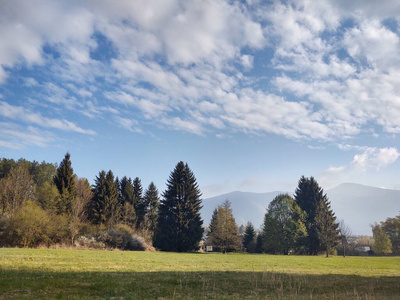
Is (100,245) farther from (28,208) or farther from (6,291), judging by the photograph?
(6,291)

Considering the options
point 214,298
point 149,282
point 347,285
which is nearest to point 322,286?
point 347,285

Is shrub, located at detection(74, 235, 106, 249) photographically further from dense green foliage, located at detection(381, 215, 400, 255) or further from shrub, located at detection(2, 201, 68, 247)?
dense green foliage, located at detection(381, 215, 400, 255)

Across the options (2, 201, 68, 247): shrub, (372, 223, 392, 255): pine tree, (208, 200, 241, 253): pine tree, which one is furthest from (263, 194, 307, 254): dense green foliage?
(2, 201, 68, 247): shrub

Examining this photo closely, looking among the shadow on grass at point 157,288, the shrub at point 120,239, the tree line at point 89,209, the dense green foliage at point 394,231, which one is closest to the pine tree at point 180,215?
the tree line at point 89,209

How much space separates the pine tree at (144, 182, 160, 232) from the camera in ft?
226

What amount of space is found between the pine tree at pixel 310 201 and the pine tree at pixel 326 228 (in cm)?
143

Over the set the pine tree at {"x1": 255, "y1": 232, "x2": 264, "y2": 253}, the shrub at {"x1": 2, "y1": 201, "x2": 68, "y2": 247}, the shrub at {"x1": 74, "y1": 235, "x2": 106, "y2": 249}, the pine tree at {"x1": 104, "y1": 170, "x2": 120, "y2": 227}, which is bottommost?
the pine tree at {"x1": 255, "y1": 232, "x2": 264, "y2": 253}

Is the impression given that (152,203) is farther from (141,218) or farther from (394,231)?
(394,231)

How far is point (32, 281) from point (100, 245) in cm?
3571

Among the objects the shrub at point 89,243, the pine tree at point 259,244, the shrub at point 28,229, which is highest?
the shrub at point 28,229

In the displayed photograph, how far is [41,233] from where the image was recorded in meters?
36.3

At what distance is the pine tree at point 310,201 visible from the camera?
203ft

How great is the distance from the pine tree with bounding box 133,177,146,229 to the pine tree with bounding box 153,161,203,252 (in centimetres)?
1303

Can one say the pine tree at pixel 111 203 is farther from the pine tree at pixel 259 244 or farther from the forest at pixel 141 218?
the pine tree at pixel 259 244
